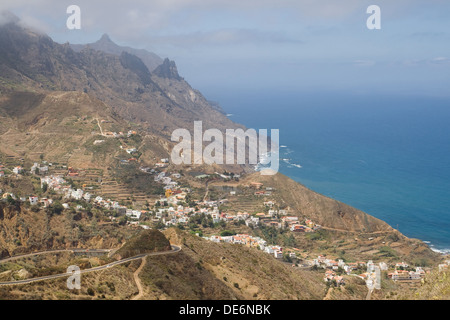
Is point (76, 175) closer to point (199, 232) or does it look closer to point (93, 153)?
point (93, 153)

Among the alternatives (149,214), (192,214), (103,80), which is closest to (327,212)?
(192,214)

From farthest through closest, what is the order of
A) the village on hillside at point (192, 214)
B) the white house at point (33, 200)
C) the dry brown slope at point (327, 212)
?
the dry brown slope at point (327, 212)
the white house at point (33, 200)
the village on hillside at point (192, 214)

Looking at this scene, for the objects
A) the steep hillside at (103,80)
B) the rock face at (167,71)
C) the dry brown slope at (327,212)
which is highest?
the rock face at (167,71)

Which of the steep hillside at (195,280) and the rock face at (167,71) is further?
the rock face at (167,71)

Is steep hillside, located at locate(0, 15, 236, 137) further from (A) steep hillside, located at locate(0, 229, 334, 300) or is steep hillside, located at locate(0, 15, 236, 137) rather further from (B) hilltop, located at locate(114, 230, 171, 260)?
(A) steep hillside, located at locate(0, 229, 334, 300)

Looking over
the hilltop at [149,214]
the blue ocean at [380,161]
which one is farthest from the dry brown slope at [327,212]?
the blue ocean at [380,161]

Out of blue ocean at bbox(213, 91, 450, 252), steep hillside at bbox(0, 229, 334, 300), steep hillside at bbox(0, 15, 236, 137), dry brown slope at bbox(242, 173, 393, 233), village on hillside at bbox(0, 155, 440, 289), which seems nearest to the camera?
steep hillside at bbox(0, 229, 334, 300)

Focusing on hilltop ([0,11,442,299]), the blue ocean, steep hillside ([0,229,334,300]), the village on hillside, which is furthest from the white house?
the blue ocean

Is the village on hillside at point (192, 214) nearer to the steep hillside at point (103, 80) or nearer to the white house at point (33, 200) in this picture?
the white house at point (33, 200)
